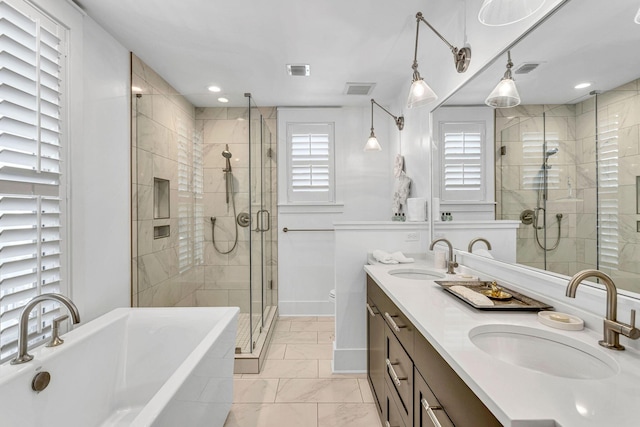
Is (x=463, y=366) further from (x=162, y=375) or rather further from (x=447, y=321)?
(x=162, y=375)

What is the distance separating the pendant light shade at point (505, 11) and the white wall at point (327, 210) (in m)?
2.43

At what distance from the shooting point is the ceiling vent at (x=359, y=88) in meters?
3.01

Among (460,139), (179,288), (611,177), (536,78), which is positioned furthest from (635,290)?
(179,288)

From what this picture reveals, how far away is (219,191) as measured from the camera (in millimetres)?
2596

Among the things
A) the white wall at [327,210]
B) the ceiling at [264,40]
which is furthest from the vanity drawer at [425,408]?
the white wall at [327,210]

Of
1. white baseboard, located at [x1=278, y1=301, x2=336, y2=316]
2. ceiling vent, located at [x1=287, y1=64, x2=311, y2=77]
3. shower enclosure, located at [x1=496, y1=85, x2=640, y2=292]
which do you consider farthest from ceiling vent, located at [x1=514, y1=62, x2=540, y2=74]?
white baseboard, located at [x1=278, y1=301, x2=336, y2=316]

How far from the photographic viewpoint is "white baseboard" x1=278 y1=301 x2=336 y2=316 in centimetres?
367

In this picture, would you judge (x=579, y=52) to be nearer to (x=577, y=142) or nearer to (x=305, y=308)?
(x=577, y=142)

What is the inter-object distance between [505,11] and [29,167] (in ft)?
7.40

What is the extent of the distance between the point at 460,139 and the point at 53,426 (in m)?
2.54

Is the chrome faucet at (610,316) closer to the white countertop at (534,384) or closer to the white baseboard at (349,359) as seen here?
the white countertop at (534,384)

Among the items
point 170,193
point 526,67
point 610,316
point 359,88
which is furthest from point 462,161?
point 170,193

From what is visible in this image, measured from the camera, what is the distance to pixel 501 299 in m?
1.27

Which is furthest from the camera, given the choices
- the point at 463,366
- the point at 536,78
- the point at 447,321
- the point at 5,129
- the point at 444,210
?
the point at 444,210
